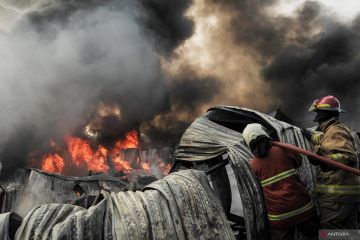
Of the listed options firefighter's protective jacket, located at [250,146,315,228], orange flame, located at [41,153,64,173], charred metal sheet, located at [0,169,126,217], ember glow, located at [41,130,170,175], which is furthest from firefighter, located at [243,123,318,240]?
orange flame, located at [41,153,64,173]

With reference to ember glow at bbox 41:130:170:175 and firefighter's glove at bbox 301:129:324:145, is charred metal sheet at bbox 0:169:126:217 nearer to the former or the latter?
firefighter's glove at bbox 301:129:324:145

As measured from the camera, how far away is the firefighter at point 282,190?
13.5 ft

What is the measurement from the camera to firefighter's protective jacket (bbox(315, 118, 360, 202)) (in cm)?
401

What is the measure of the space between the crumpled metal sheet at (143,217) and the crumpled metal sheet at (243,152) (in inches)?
53.7

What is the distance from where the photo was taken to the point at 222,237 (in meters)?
Result: 3.49

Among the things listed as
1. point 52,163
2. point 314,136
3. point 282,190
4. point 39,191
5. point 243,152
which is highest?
point 52,163

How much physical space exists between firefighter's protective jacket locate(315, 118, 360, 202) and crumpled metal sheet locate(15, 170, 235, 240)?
5.67 feet

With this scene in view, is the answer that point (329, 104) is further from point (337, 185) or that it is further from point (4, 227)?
point (4, 227)

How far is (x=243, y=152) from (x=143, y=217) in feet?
9.06

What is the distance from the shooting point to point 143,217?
3.33 metres

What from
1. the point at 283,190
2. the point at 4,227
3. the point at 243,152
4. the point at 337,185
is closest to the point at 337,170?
the point at 337,185

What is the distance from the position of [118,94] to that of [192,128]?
39.6m

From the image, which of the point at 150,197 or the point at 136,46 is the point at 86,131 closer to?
the point at 136,46

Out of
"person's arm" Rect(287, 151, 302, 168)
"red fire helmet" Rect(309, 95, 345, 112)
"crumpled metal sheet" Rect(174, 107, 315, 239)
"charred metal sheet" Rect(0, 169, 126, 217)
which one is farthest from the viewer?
"charred metal sheet" Rect(0, 169, 126, 217)
